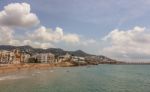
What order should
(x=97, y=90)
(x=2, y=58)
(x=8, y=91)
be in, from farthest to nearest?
(x=2, y=58) → (x=97, y=90) → (x=8, y=91)

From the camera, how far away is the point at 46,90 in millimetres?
46844

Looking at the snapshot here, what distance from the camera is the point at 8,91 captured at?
44.7m

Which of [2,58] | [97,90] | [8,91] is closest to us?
[8,91]

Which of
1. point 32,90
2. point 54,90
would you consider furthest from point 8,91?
point 54,90

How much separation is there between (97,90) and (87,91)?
109 inches

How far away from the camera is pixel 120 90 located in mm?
48125

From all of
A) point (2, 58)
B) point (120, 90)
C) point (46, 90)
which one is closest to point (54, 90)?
point (46, 90)

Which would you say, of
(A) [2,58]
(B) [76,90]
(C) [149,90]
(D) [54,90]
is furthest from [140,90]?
(A) [2,58]

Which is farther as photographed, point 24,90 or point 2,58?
point 2,58

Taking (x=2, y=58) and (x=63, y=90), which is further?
(x=2, y=58)

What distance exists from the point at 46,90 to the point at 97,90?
10.4m

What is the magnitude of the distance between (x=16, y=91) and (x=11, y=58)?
153304mm

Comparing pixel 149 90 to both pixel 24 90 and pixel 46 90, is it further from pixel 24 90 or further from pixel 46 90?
pixel 24 90

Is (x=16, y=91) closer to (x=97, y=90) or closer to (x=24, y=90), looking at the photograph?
(x=24, y=90)
